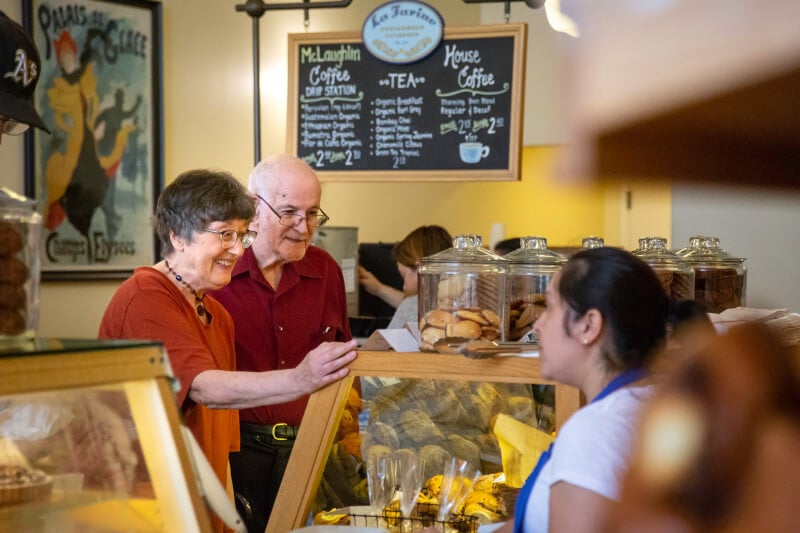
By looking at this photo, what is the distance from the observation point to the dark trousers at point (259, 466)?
2.94m

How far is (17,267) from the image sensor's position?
1.41 metres

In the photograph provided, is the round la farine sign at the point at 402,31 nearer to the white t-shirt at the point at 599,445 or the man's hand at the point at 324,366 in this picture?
the man's hand at the point at 324,366

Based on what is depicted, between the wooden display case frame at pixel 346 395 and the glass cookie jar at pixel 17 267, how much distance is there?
946 millimetres

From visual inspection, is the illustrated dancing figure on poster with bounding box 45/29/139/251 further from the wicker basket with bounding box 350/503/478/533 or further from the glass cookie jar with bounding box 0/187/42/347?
the glass cookie jar with bounding box 0/187/42/347

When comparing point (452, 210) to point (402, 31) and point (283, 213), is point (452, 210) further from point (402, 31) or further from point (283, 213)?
point (283, 213)

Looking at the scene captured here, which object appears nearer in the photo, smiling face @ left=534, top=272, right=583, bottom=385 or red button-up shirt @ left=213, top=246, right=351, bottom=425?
smiling face @ left=534, top=272, right=583, bottom=385

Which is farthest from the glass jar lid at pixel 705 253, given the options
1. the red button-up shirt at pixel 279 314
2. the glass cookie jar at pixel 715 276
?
the red button-up shirt at pixel 279 314

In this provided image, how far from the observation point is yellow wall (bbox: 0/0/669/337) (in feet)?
15.0

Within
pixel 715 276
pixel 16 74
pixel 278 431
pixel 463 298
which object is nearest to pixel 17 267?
pixel 16 74

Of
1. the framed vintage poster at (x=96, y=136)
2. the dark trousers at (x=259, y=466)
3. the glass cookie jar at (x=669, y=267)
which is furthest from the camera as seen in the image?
the framed vintage poster at (x=96, y=136)

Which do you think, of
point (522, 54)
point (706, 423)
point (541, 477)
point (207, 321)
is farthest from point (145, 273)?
point (522, 54)

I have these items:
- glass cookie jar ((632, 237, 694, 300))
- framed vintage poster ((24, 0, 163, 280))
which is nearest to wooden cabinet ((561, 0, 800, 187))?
glass cookie jar ((632, 237, 694, 300))

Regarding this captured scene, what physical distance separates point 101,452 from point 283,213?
176cm

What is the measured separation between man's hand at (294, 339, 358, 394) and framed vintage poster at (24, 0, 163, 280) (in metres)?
2.44
